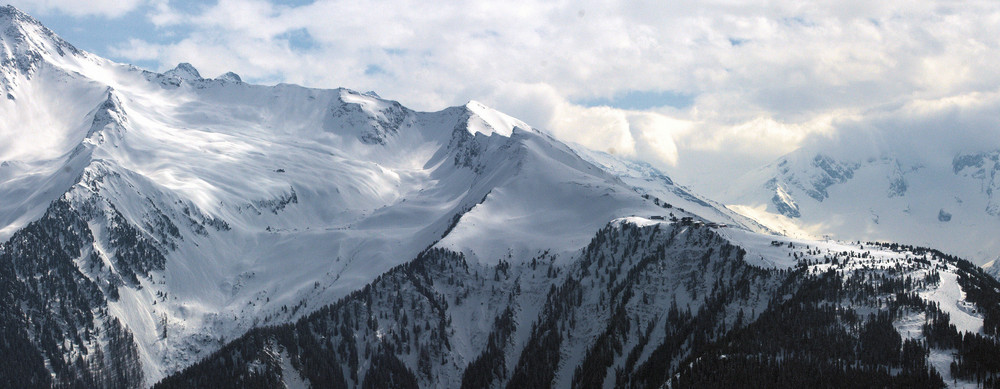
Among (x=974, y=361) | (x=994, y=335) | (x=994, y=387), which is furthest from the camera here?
(x=994, y=335)

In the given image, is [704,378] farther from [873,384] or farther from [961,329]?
[961,329]

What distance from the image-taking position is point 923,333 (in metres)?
193

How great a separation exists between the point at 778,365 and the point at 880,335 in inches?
1015

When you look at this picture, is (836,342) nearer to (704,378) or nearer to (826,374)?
(826,374)

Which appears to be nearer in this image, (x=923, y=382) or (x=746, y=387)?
(x=923, y=382)

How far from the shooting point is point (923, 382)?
A: 568ft

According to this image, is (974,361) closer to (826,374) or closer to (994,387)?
(994,387)

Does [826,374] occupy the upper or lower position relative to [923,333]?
lower

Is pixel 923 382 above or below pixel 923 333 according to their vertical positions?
below

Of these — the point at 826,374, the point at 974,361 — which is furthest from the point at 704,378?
the point at 974,361

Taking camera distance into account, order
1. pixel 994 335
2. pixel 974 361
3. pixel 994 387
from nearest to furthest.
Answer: pixel 994 387 < pixel 974 361 < pixel 994 335

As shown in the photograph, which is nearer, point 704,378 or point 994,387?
point 994,387

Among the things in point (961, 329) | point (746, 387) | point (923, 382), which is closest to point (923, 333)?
point (961, 329)

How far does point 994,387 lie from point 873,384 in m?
23.1
